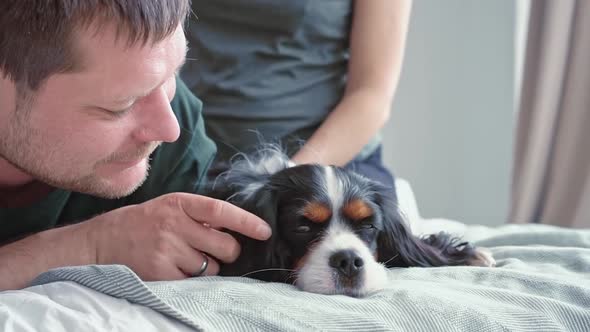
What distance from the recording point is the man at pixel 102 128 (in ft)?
3.73

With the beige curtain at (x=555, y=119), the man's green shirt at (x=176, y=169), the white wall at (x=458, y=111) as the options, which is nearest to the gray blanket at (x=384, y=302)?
the man's green shirt at (x=176, y=169)

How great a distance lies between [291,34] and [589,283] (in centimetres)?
98

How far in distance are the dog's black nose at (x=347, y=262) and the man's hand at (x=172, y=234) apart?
120mm

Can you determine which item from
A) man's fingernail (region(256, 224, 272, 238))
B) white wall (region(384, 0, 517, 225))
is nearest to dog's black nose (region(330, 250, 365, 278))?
man's fingernail (region(256, 224, 272, 238))

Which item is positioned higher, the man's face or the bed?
the man's face

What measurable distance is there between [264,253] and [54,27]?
0.49m

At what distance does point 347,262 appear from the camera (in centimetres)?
127

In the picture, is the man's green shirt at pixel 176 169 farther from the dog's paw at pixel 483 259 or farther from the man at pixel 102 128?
the dog's paw at pixel 483 259

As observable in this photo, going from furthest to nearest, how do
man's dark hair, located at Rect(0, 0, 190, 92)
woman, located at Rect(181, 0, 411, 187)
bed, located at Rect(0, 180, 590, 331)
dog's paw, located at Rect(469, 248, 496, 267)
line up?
woman, located at Rect(181, 0, 411, 187)
dog's paw, located at Rect(469, 248, 496, 267)
man's dark hair, located at Rect(0, 0, 190, 92)
bed, located at Rect(0, 180, 590, 331)

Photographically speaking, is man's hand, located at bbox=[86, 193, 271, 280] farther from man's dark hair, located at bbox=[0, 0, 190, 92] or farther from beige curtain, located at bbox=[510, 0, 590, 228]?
beige curtain, located at bbox=[510, 0, 590, 228]

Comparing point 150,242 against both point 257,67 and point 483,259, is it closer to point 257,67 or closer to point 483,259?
point 483,259

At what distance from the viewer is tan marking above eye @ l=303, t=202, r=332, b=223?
4.39 ft

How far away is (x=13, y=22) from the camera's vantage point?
1.12 m

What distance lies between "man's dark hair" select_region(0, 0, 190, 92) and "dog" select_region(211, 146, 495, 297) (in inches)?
14.7
